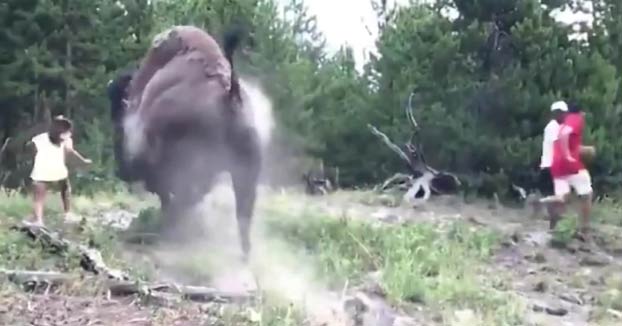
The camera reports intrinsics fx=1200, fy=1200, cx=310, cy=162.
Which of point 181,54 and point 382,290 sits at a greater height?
point 181,54

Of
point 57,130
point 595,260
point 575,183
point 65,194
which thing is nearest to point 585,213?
point 575,183

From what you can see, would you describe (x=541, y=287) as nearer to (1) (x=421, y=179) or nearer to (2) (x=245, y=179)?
(2) (x=245, y=179)

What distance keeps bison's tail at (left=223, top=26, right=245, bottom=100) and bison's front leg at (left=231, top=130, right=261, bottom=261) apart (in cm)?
30

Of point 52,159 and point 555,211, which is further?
point 555,211

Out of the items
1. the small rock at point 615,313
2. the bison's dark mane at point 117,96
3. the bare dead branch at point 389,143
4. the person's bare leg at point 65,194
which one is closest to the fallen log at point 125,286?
the small rock at point 615,313

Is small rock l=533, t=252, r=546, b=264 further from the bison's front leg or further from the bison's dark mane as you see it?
the bison's dark mane

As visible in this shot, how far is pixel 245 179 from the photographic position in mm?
7738

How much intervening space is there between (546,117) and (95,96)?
32.8 feet

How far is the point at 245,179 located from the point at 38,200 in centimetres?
173

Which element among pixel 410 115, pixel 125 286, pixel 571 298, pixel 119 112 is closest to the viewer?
pixel 125 286

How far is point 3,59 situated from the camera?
22.6 metres

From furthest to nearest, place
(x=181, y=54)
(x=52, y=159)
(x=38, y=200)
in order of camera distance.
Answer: (x=52, y=159)
(x=181, y=54)
(x=38, y=200)

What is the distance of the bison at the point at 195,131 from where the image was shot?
25.4 feet

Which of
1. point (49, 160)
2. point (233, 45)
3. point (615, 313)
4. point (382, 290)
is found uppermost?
point (233, 45)
